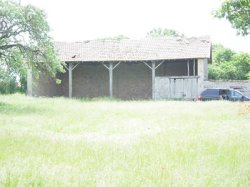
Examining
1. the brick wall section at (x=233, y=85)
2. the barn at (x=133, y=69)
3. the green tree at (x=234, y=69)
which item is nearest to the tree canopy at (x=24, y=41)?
the barn at (x=133, y=69)

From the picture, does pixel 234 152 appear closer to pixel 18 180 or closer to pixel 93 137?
pixel 93 137

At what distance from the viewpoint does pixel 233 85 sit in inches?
1185

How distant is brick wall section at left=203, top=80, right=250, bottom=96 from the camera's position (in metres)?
30.0

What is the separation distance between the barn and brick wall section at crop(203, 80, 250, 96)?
0.62m

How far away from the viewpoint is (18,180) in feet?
16.0

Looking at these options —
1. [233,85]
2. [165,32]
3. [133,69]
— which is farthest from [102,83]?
[165,32]

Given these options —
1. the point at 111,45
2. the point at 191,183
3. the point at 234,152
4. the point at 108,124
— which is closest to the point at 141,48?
the point at 111,45

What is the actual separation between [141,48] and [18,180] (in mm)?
28691

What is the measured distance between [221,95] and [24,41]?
14.1 m

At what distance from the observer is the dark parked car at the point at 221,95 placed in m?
27.4

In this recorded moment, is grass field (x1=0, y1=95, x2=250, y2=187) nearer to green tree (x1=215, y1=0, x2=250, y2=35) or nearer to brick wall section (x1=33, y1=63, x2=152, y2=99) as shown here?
green tree (x1=215, y1=0, x2=250, y2=35)

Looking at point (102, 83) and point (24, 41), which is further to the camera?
point (102, 83)

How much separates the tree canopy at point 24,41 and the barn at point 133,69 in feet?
30.1

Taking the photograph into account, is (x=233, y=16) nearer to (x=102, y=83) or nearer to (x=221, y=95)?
(x=221, y=95)
